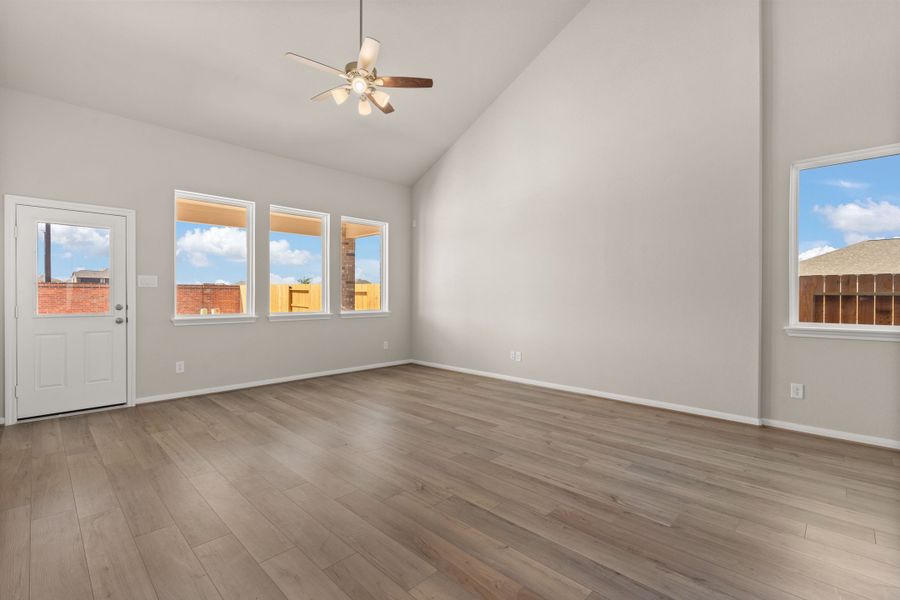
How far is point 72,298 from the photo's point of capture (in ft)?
13.7

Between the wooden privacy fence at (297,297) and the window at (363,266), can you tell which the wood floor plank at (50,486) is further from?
the window at (363,266)

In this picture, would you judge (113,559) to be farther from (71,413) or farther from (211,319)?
(211,319)

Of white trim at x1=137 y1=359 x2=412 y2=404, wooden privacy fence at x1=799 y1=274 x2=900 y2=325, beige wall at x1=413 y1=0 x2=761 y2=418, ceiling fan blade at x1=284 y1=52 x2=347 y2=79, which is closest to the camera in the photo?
ceiling fan blade at x1=284 y1=52 x2=347 y2=79

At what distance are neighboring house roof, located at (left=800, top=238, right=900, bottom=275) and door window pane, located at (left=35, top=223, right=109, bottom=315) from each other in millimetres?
6912

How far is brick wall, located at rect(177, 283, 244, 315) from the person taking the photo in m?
4.94

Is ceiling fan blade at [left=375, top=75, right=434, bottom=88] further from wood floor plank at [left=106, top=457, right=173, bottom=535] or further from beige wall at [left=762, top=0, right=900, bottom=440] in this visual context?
wood floor plank at [left=106, top=457, right=173, bottom=535]

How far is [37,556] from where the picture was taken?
1.90 m

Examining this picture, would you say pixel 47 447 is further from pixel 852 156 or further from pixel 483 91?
pixel 852 156

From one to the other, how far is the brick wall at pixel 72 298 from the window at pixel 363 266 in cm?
293

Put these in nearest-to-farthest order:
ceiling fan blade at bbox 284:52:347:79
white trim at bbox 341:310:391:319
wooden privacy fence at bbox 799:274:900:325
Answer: ceiling fan blade at bbox 284:52:347:79, wooden privacy fence at bbox 799:274:900:325, white trim at bbox 341:310:391:319

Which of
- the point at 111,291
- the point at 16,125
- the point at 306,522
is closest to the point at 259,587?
the point at 306,522

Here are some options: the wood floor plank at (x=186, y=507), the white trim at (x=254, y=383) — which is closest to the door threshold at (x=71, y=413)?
the white trim at (x=254, y=383)

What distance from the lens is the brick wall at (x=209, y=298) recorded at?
16.2 feet

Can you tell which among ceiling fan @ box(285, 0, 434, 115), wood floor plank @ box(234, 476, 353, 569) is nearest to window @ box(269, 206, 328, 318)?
ceiling fan @ box(285, 0, 434, 115)
